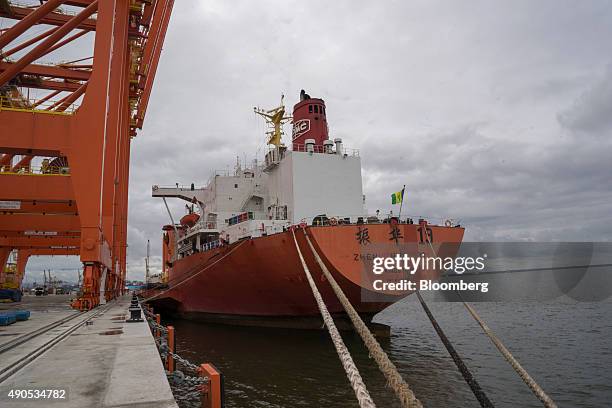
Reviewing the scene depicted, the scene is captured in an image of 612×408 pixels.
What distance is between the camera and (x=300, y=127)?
20.1m

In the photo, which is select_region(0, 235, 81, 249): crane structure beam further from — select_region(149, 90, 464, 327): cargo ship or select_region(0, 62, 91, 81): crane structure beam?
select_region(0, 62, 91, 81): crane structure beam

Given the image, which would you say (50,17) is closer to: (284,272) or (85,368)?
(284,272)

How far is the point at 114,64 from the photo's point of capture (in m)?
19.0

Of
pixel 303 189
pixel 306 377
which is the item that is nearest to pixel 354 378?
pixel 306 377

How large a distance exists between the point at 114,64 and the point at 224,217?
8700 millimetres

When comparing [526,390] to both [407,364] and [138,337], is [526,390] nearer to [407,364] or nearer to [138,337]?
[407,364]

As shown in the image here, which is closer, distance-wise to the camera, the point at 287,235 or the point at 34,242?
the point at 287,235

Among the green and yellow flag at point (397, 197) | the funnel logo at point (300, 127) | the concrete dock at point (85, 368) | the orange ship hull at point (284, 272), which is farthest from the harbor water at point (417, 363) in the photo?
the funnel logo at point (300, 127)

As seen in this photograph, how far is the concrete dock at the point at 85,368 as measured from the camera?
416 cm

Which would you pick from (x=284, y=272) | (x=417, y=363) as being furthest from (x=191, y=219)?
(x=417, y=363)

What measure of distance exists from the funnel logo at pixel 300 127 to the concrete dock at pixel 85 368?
12938 millimetres

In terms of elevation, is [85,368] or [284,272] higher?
[284,272]

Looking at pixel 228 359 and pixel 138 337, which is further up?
pixel 138 337

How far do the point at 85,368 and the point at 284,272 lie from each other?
31.0 feet
